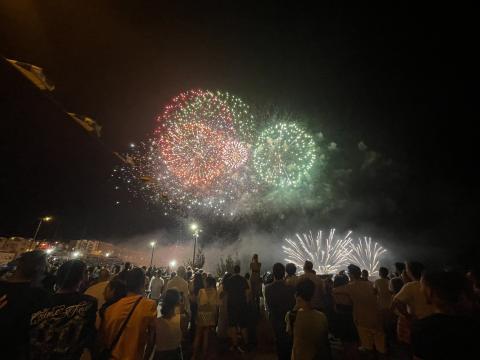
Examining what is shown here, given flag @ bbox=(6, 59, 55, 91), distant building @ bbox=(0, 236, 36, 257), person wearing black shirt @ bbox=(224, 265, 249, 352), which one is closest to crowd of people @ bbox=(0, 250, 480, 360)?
person wearing black shirt @ bbox=(224, 265, 249, 352)

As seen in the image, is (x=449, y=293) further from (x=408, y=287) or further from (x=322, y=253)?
(x=322, y=253)

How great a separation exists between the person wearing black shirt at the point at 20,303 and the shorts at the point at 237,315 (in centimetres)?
528

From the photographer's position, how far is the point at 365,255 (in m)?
30.6

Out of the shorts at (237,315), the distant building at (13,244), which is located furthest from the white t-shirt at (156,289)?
the distant building at (13,244)

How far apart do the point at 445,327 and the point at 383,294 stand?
19.6 feet

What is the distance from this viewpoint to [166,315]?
4.40 m

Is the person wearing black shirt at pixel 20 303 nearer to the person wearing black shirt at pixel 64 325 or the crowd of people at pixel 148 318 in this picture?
the crowd of people at pixel 148 318

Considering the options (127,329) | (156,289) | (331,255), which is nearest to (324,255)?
(331,255)

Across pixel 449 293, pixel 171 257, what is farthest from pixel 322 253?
pixel 171 257

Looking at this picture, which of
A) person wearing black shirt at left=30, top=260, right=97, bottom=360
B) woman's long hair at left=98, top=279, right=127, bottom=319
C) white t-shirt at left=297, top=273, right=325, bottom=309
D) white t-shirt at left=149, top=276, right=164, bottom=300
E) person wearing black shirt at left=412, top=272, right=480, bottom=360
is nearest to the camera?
person wearing black shirt at left=412, top=272, right=480, bottom=360

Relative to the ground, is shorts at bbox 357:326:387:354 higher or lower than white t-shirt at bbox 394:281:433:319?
lower

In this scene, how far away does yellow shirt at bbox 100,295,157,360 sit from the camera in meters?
3.18

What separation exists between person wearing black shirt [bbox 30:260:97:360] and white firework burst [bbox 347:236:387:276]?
29626mm

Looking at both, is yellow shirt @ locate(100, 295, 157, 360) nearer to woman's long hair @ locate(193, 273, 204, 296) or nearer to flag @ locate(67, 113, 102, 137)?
woman's long hair @ locate(193, 273, 204, 296)
